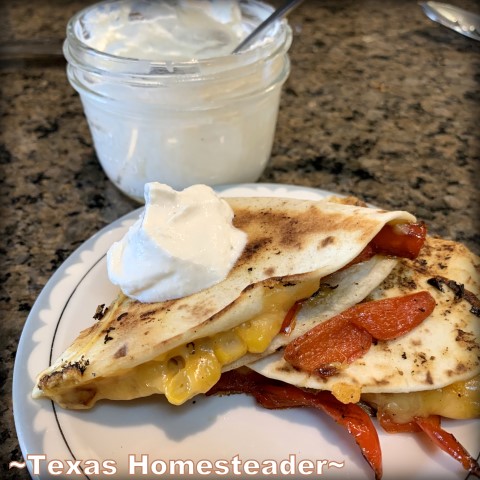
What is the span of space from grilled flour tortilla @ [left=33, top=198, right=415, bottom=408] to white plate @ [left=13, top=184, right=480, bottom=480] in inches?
1.8

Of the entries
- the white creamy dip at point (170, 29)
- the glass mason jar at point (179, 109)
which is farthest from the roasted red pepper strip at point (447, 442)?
the white creamy dip at point (170, 29)

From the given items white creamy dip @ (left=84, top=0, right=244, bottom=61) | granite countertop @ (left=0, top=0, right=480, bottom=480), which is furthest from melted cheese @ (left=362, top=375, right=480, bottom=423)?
white creamy dip @ (left=84, top=0, right=244, bottom=61)

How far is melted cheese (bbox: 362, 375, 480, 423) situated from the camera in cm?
120

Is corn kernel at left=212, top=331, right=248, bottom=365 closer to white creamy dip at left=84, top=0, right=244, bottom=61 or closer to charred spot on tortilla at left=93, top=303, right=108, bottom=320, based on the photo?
charred spot on tortilla at left=93, top=303, right=108, bottom=320

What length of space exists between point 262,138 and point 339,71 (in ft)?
4.65

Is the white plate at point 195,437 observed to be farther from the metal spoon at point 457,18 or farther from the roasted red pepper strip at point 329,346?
the metal spoon at point 457,18

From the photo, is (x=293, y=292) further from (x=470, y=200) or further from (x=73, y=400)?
(x=470, y=200)

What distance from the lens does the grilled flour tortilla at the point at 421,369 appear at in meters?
1.20

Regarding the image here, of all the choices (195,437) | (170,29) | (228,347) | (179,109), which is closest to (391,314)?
(228,347)

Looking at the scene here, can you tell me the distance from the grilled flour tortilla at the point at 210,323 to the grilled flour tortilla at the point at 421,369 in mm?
85

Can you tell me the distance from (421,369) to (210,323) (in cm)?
48

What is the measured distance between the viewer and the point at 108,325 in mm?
1296

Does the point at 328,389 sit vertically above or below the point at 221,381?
above

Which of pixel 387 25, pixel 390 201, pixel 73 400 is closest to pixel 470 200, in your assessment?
pixel 390 201
